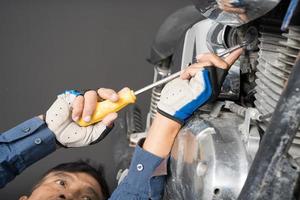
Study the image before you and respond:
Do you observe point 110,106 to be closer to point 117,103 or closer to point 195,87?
point 117,103

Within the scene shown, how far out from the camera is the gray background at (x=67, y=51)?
142 cm

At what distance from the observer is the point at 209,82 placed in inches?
23.4

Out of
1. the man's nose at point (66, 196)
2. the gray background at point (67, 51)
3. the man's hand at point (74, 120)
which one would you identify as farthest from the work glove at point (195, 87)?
the gray background at point (67, 51)

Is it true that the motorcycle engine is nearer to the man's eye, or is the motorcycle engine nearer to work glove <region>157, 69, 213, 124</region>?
work glove <region>157, 69, 213, 124</region>

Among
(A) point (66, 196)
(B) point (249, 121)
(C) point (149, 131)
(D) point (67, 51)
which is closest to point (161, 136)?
(C) point (149, 131)

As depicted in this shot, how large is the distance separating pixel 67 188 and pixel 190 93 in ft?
1.73

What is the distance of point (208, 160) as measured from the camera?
1.79 feet

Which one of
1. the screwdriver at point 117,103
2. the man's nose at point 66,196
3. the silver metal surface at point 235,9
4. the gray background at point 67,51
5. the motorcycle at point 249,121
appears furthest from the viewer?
the gray background at point 67,51

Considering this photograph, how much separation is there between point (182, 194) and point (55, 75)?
930mm

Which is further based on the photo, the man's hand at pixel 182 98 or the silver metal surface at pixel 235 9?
the man's hand at pixel 182 98

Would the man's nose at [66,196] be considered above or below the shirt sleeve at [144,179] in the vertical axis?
below

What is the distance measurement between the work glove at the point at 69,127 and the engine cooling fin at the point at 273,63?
30 cm

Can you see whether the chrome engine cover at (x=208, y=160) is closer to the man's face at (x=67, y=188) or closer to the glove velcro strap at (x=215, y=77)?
the glove velcro strap at (x=215, y=77)

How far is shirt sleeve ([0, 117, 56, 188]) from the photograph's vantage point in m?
0.79
